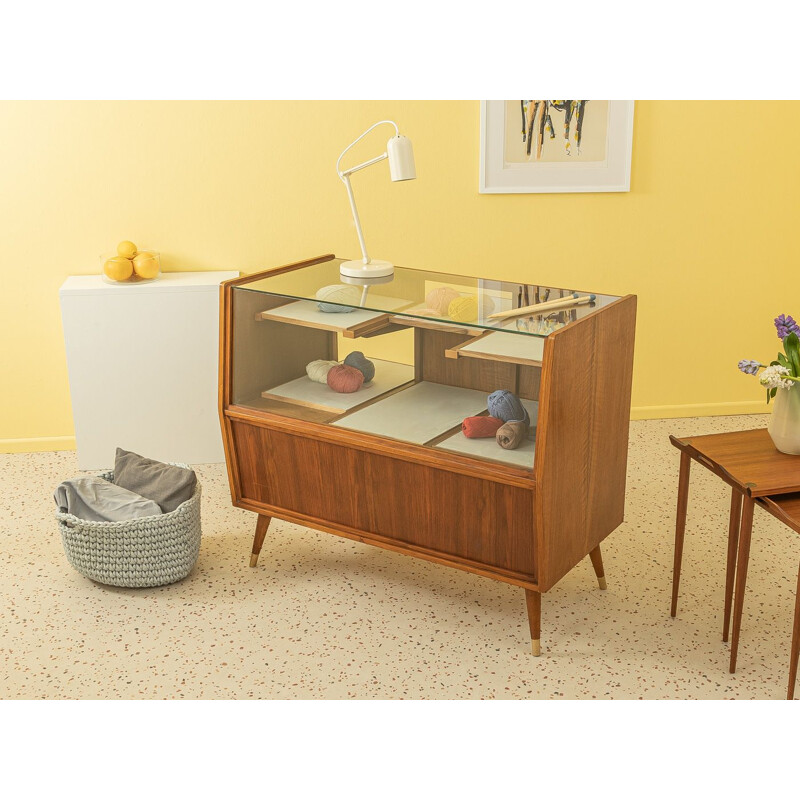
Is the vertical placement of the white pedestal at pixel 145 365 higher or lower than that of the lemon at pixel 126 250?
lower

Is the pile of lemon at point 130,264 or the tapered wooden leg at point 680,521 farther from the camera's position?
the pile of lemon at point 130,264

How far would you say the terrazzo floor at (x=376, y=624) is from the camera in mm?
2701

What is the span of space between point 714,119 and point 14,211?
3204 mm

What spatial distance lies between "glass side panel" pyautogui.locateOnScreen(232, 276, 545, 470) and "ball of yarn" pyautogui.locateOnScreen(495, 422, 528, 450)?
0.03ft

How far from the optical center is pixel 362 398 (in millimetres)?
3156

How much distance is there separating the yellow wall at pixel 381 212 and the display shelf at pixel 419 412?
1396 mm

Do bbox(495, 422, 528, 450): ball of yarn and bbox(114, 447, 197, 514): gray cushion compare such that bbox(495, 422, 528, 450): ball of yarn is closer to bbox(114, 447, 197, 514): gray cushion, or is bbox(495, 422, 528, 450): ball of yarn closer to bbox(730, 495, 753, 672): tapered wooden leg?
bbox(730, 495, 753, 672): tapered wooden leg

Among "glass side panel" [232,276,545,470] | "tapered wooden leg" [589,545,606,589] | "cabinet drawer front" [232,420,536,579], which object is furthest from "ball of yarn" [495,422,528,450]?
"tapered wooden leg" [589,545,606,589]

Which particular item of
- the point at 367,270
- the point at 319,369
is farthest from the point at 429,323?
the point at 319,369

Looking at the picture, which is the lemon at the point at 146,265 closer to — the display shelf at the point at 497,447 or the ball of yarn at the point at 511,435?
the display shelf at the point at 497,447

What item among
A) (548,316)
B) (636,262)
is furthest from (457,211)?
(548,316)

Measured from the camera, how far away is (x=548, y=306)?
2.77 m

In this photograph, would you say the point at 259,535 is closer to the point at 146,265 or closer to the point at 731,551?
the point at 146,265

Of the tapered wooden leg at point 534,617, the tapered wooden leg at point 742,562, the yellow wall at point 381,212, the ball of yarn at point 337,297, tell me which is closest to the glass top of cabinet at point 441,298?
the ball of yarn at point 337,297
